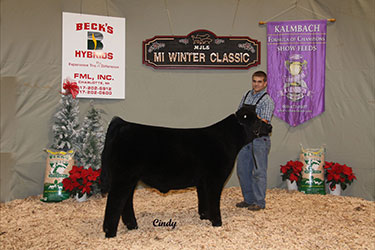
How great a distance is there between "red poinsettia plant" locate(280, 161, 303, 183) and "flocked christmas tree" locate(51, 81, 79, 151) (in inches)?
130

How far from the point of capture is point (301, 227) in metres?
3.57

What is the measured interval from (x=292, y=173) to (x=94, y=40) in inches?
151

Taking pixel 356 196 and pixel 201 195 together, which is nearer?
pixel 201 195

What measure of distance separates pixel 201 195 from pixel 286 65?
2.97m

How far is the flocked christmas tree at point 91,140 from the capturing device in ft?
16.3

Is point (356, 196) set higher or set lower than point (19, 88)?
lower

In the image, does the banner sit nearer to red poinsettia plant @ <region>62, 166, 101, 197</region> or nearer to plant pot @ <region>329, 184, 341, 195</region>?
red poinsettia plant @ <region>62, 166, 101, 197</region>

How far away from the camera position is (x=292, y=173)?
5238 millimetres

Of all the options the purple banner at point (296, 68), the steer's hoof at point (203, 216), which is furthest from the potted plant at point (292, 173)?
the steer's hoof at point (203, 216)

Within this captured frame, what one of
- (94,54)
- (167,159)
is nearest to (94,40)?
(94,54)

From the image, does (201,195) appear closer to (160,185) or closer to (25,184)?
(160,185)

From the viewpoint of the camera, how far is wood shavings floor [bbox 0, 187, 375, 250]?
3.06 m

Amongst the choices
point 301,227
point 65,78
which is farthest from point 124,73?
point 301,227

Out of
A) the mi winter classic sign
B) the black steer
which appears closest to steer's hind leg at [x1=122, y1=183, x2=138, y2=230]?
the black steer
